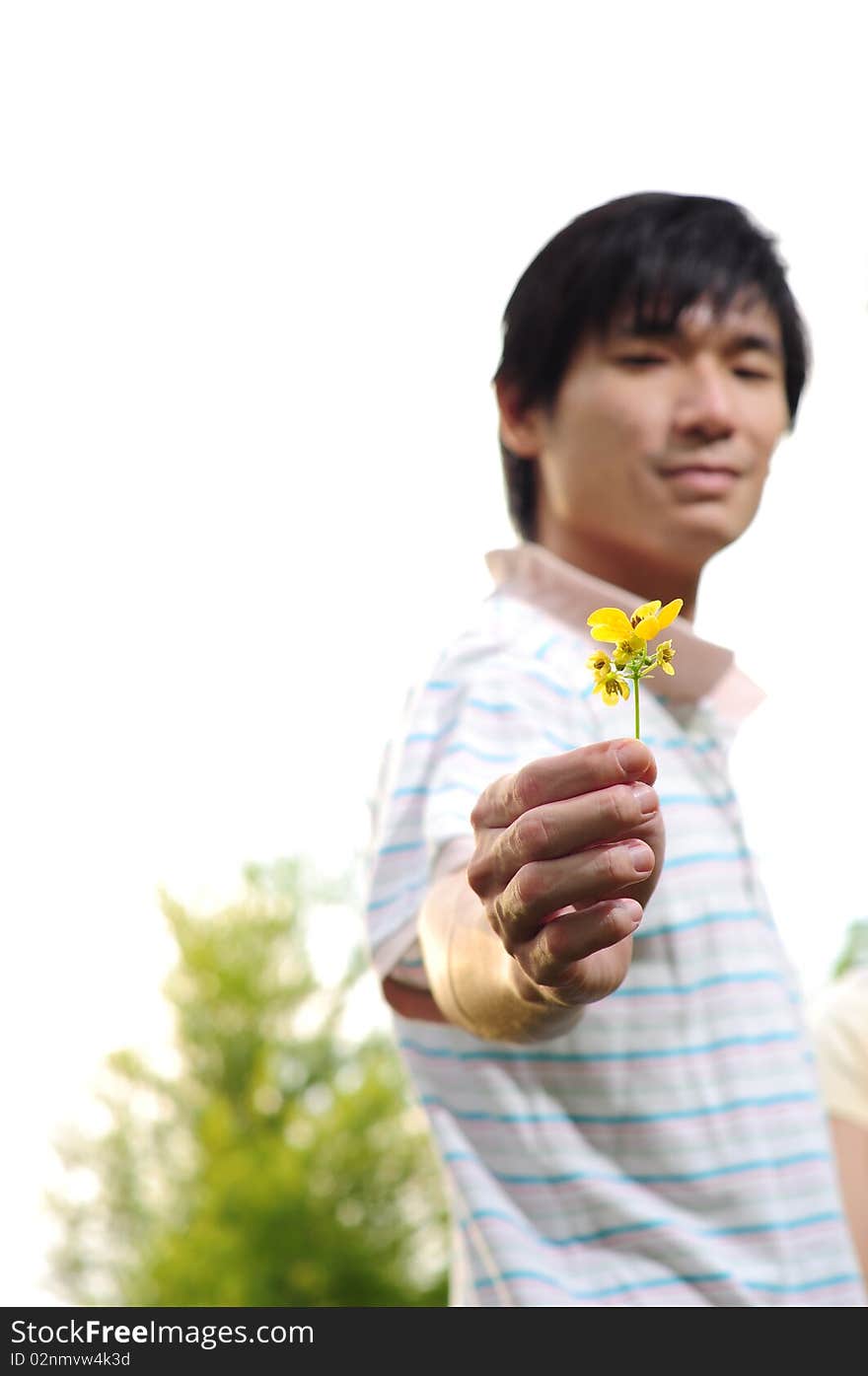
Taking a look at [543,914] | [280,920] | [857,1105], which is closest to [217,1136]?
[280,920]

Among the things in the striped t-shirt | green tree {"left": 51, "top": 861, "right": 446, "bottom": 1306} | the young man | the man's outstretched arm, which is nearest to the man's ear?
the young man

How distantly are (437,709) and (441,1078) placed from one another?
0.18 m

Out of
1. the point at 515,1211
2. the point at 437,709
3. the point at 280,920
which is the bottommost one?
the point at 280,920

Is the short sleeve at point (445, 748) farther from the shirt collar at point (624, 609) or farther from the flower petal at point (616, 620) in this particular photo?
the flower petal at point (616, 620)

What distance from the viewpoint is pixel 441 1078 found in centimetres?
65

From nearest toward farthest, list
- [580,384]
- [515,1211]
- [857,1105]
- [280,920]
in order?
[515,1211]
[580,384]
[857,1105]
[280,920]

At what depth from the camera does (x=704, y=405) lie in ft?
2.28

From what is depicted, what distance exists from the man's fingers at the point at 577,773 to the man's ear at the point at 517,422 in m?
0.40

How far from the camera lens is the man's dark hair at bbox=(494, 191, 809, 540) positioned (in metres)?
0.73

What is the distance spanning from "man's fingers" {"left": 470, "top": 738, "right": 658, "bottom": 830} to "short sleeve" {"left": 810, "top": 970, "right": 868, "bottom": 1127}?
57 centimetres

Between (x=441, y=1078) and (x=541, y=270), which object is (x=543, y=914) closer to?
(x=441, y=1078)

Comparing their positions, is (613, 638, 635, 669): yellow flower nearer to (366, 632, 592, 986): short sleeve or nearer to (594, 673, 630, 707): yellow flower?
(594, 673, 630, 707): yellow flower

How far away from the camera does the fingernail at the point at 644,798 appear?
1.18ft

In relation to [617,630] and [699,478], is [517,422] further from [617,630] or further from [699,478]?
[617,630]
